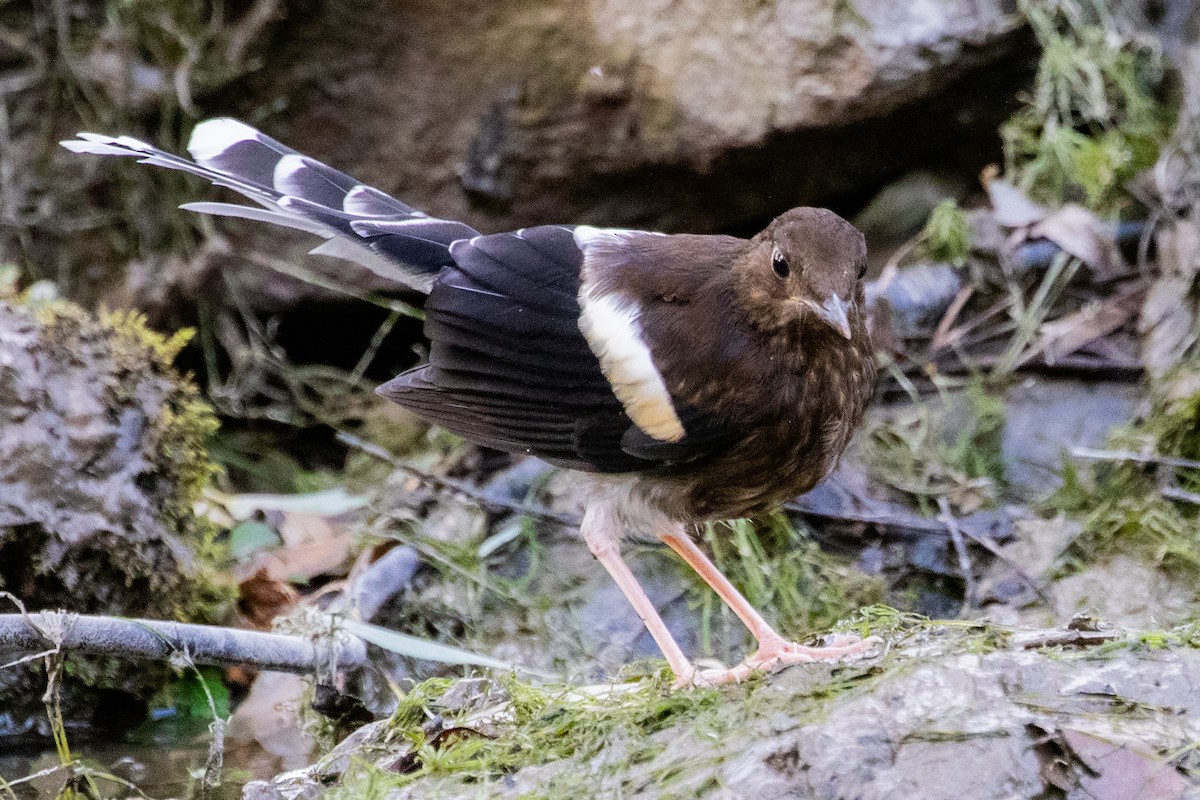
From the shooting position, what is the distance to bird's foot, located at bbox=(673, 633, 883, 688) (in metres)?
2.95

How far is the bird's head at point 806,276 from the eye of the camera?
2990 millimetres

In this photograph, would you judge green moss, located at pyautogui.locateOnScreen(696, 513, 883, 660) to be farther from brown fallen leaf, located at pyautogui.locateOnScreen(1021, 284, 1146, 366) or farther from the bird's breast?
brown fallen leaf, located at pyautogui.locateOnScreen(1021, 284, 1146, 366)

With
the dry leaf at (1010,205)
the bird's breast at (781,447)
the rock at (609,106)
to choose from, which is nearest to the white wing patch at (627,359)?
the bird's breast at (781,447)

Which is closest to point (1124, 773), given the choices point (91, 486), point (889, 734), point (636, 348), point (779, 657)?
point (889, 734)

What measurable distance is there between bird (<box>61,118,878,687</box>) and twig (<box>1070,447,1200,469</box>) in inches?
57.4

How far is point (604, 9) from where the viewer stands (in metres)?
5.59

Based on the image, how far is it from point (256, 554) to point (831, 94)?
2.95 m

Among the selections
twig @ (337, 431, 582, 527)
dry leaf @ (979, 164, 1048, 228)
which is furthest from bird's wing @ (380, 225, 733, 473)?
dry leaf @ (979, 164, 1048, 228)

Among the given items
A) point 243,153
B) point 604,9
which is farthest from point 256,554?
point 604,9

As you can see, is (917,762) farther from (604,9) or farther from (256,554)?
(604,9)

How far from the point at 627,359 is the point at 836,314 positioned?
595mm

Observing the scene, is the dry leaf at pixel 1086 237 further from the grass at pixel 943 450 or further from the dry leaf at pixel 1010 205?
the grass at pixel 943 450

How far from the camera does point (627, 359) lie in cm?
330

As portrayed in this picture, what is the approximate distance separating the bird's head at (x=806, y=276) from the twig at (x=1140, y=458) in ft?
5.44
